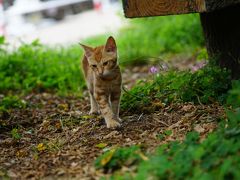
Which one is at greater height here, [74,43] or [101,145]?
[101,145]

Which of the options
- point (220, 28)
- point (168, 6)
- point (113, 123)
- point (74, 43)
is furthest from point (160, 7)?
point (74, 43)

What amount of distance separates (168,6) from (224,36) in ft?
3.63

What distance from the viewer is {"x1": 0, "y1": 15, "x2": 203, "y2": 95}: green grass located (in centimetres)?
888

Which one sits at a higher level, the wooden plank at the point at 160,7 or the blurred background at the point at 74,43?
the wooden plank at the point at 160,7

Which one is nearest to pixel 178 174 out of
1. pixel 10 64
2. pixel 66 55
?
pixel 10 64

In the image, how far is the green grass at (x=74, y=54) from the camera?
888cm

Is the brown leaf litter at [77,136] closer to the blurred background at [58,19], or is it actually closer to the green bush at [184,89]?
the green bush at [184,89]

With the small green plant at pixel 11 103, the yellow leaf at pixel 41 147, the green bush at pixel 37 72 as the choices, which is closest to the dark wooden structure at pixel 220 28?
the yellow leaf at pixel 41 147

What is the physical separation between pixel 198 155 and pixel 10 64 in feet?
19.6

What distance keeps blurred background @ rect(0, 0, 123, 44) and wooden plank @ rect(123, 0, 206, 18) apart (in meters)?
8.65

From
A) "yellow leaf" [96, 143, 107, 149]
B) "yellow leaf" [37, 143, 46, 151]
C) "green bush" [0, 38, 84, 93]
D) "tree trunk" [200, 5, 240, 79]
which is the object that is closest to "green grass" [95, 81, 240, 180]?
"yellow leaf" [96, 143, 107, 149]

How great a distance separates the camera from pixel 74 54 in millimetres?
10742

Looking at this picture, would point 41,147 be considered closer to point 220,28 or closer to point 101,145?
point 101,145

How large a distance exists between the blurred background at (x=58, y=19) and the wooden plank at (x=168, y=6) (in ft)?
28.4
